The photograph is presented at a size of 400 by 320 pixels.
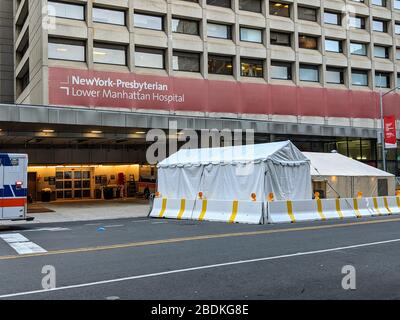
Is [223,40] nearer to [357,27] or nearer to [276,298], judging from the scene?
[357,27]

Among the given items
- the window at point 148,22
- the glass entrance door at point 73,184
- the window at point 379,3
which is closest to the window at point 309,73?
the window at point 379,3

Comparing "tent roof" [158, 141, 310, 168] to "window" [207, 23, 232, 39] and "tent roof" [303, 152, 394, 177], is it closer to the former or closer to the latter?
"tent roof" [303, 152, 394, 177]

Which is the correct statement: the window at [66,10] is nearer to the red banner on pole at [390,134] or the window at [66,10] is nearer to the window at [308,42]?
the window at [308,42]

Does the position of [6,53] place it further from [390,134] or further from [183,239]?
[183,239]

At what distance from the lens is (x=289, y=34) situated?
151 ft

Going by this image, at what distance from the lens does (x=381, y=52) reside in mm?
51969

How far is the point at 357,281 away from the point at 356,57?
149 feet

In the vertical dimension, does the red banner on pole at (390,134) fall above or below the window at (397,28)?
below

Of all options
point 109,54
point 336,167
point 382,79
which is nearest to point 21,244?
point 336,167

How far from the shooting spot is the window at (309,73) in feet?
152

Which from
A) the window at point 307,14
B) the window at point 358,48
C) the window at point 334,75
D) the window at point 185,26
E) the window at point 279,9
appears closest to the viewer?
the window at point 185,26

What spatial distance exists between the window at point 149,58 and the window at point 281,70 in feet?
36.2

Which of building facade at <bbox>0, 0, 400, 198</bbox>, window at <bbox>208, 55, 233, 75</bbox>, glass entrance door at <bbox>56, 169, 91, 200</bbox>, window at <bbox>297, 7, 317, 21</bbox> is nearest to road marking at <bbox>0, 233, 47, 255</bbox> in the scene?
building facade at <bbox>0, 0, 400, 198</bbox>

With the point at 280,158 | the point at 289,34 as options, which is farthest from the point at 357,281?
the point at 289,34
